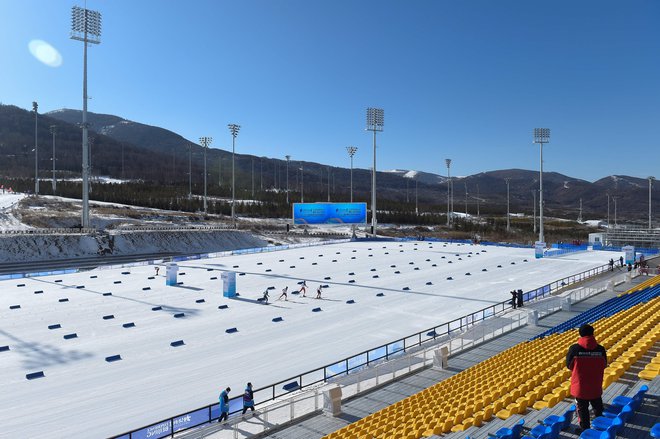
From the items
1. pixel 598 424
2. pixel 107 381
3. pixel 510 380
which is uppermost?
pixel 598 424

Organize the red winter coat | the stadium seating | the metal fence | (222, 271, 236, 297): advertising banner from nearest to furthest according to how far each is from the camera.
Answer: the red winter coat → the stadium seating → the metal fence → (222, 271, 236, 297): advertising banner

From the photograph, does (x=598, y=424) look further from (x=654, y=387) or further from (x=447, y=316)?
(x=447, y=316)

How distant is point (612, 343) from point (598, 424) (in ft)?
28.6

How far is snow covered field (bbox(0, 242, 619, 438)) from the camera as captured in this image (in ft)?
48.3

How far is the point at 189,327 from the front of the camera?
924 inches

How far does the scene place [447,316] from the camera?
83.1ft

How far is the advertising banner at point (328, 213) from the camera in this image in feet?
209

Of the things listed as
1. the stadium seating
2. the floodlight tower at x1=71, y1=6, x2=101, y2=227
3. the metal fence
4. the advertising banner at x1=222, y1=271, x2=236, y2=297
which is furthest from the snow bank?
the stadium seating

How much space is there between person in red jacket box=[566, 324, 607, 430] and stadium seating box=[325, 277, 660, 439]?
20.2 inches

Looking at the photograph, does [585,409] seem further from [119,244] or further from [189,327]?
[119,244]

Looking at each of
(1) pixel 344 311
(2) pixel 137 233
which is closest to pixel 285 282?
(1) pixel 344 311

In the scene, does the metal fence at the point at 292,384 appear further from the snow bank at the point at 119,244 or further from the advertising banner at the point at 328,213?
the snow bank at the point at 119,244

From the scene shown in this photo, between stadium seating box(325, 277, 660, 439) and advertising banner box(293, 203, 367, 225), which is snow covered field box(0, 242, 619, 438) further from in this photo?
advertising banner box(293, 203, 367, 225)

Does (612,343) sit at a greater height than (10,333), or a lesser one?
greater
